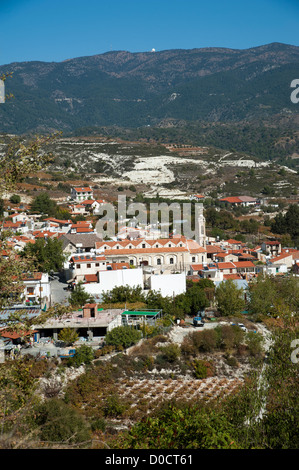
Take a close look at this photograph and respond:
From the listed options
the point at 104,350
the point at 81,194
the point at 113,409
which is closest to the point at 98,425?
the point at 113,409

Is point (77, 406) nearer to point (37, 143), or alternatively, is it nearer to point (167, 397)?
point (167, 397)

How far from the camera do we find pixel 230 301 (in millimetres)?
22109

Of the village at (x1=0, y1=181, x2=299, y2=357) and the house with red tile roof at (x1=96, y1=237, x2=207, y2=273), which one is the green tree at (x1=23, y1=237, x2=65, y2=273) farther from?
the house with red tile roof at (x1=96, y1=237, x2=207, y2=273)

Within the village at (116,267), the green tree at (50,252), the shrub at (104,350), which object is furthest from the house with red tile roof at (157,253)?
the shrub at (104,350)

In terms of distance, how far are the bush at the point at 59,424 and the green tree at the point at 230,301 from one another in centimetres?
1149

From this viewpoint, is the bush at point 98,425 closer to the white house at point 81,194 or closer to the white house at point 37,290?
the white house at point 37,290

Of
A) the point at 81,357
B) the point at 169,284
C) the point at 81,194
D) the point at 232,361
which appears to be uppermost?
the point at 81,194

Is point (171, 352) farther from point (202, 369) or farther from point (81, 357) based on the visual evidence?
point (81, 357)

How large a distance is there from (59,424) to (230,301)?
1272 cm

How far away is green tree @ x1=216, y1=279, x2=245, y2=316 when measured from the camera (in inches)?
869

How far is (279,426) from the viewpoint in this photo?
29.1ft

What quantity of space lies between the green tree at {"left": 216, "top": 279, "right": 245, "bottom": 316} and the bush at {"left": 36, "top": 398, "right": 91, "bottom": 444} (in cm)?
1149
